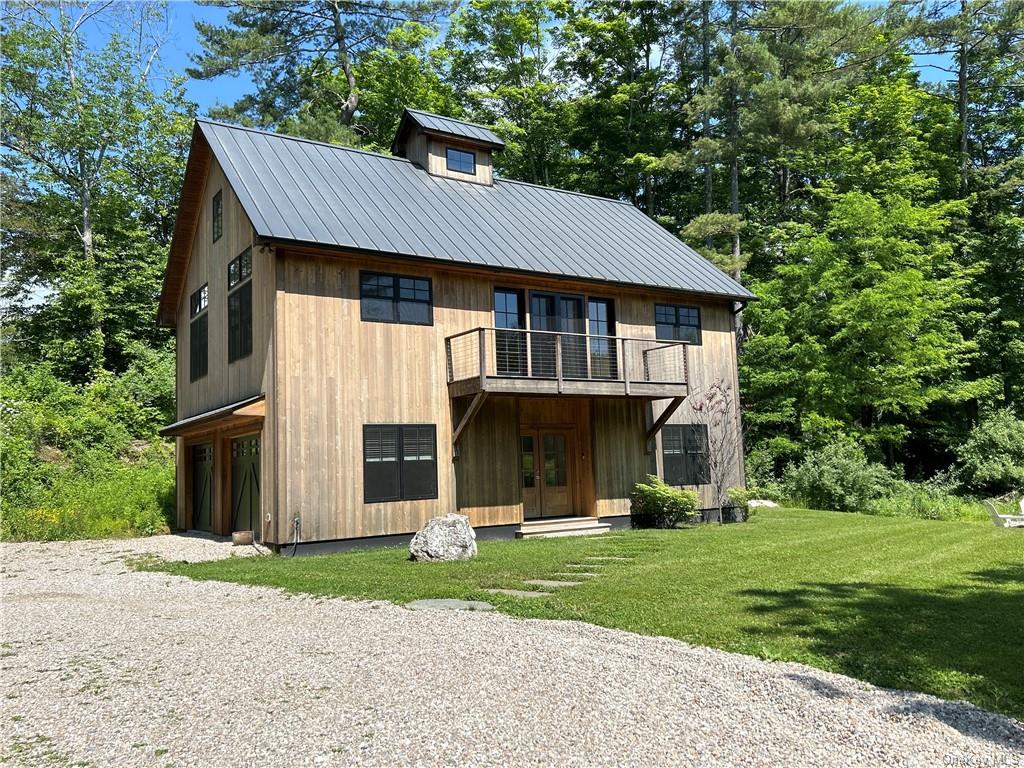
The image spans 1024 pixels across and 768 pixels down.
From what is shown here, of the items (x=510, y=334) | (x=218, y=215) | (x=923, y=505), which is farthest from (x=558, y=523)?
(x=923, y=505)

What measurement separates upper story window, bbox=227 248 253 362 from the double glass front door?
19.2 ft

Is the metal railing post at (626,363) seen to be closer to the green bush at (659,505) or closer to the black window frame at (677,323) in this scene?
the black window frame at (677,323)

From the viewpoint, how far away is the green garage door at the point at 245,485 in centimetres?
1518

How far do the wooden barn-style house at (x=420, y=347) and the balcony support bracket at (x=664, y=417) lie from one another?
0.06m

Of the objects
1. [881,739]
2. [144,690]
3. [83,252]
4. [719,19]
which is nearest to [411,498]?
[144,690]

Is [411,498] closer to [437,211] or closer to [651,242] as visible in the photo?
[437,211]

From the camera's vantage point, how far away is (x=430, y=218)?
55.3 feet

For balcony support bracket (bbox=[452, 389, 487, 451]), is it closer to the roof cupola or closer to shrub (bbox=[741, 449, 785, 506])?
the roof cupola

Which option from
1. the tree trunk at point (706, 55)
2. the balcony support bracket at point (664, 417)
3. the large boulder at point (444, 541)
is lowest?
the large boulder at point (444, 541)

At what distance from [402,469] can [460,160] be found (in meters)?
9.00

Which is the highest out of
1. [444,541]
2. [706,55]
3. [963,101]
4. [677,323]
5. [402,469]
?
[706,55]

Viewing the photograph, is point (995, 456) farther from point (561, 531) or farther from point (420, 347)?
point (420, 347)

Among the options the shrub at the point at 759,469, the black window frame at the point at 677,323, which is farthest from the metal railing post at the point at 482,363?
the shrub at the point at 759,469

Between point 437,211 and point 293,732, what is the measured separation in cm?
1423
